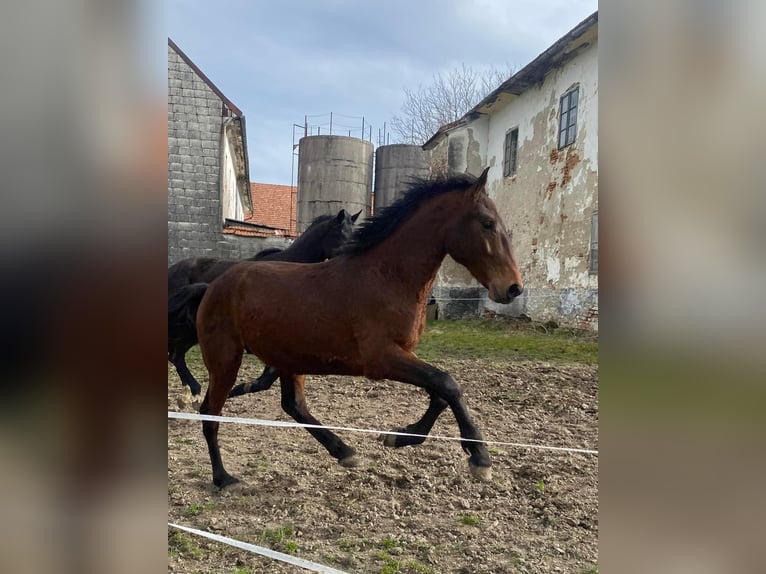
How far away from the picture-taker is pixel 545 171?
8.18 m

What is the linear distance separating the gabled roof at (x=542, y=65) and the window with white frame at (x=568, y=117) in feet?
1.87

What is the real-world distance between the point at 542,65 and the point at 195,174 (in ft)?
19.5

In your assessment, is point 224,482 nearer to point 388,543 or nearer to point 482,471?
point 388,543

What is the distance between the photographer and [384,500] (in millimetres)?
2615

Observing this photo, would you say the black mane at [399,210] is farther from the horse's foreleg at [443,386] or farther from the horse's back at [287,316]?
the horse's foreleg at [443,386]

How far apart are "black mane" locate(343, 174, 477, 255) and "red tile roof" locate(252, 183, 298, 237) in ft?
48.5

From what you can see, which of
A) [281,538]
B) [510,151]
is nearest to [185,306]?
[281,538]

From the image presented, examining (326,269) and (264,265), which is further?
(264,265)

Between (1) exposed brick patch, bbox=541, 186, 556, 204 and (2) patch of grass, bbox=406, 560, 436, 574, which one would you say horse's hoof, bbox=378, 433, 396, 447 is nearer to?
(2) patch of grass, bbox=406, 560, 436, 574

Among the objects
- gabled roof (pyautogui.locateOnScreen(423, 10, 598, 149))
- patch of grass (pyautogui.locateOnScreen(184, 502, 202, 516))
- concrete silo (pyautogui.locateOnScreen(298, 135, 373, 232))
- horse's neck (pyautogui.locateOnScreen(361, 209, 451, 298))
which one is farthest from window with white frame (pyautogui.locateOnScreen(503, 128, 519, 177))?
patch of grass (pyautogui.locateOnScreen(184, 502, 202, 516))

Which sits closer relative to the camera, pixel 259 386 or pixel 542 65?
pixel 259 386
